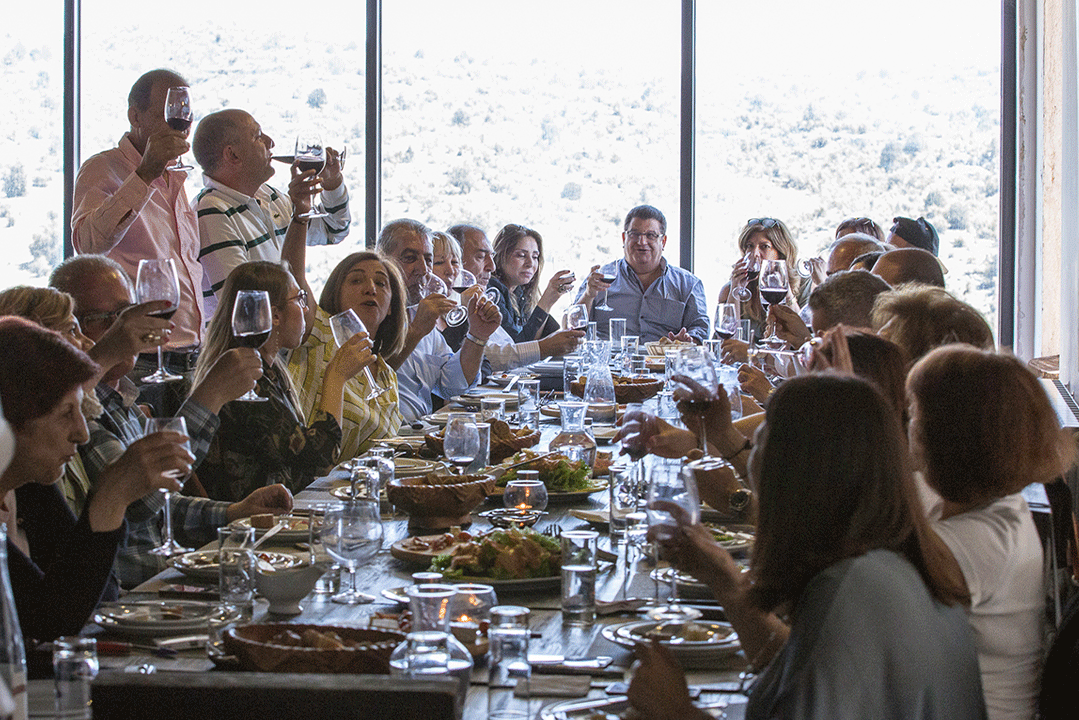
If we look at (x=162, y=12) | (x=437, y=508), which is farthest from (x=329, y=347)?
(x=162, y=12)

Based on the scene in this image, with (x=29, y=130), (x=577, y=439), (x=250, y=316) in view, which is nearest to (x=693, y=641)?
(x=577, y=439)

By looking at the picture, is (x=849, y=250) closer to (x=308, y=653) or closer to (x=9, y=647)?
(x=308, y=653)

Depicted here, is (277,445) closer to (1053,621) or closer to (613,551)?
(613,551)

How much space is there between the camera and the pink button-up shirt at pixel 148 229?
4141 mm

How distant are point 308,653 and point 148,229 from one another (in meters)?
3.24

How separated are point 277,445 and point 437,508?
95 centimetres

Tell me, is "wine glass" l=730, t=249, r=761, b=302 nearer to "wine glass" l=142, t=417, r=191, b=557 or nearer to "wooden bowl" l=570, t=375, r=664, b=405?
"wooden bowl" l=570, t=375, r=664, b=405

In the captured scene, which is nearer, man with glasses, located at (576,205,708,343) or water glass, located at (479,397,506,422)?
water glass, located at (479,397,506,422)

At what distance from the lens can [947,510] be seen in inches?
70.8

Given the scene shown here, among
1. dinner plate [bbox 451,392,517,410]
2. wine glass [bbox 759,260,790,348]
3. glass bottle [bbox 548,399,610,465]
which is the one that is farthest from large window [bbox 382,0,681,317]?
glass bottle [bbox 548,399,610,465]

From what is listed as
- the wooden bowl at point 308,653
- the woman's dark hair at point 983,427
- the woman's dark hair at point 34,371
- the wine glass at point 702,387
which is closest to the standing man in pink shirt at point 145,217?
the wine glass at point 702,387

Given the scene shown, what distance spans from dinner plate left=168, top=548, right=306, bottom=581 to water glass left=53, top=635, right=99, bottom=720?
2.01 feet

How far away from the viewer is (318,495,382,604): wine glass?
73.1 inches

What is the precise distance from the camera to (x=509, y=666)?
A: 140 cm
